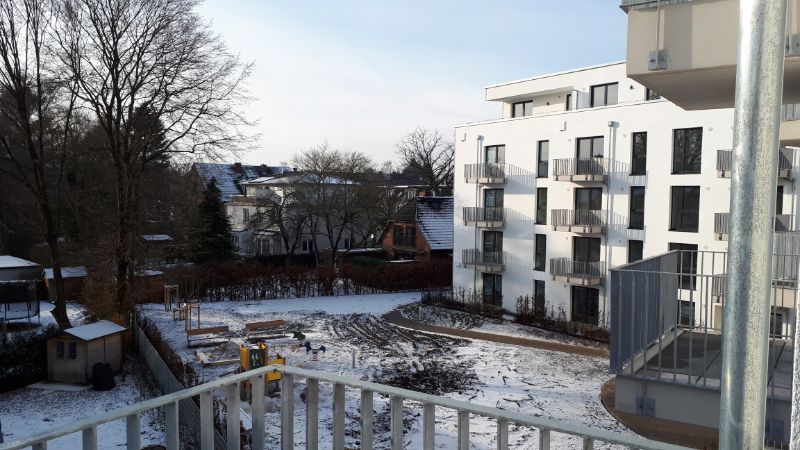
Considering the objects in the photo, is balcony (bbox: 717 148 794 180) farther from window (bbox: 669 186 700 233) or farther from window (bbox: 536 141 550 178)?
window (bbox: 536 141 550 178)

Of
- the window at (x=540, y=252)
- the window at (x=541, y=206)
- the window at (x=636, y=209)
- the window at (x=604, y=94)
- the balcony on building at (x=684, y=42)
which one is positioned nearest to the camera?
the balcony on building at (x=684, y=42)

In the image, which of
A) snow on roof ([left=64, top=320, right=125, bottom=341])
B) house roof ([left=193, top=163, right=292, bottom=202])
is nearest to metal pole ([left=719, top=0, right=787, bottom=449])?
snow on roof ([left=64, top=320, right=125, bottom=341])

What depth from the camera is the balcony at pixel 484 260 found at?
30078mm

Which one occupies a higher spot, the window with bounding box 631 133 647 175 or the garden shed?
the window with bounding box 631 133 647 175

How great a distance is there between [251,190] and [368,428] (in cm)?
5243

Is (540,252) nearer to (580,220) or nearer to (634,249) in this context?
(580,220)

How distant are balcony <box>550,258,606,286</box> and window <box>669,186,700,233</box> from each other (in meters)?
3.54

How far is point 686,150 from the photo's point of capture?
76.8 ft

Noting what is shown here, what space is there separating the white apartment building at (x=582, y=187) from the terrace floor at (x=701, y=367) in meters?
15.0

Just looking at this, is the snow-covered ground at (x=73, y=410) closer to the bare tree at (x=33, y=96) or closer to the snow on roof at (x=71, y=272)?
the bare tree at (x=33, y=96)

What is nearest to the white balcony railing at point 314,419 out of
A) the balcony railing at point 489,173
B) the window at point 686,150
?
the window at point 686,150

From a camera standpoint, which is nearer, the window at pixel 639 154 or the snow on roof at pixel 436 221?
the window at pixel 639 154

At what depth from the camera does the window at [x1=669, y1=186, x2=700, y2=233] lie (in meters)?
23.3

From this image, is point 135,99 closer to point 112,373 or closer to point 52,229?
point 52,229
